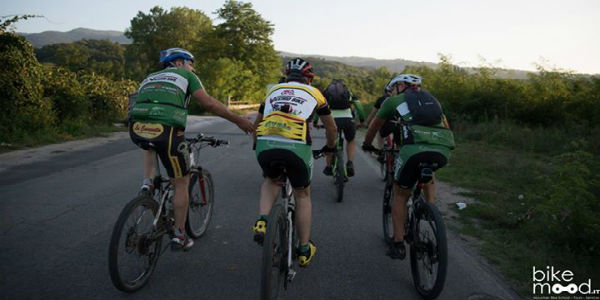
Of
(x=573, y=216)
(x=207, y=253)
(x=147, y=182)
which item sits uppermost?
(x=147, y=182)

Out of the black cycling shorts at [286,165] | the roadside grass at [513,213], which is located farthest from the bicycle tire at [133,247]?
the roadside grass at [513,213]

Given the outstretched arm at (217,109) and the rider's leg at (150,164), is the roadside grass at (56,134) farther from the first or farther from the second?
the outstretched arm at (217,109)

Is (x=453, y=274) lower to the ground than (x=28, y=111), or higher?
lower

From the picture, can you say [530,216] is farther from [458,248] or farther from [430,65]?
[430,65]

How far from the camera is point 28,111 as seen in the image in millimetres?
13242

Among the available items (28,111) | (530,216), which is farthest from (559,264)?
(28,111)

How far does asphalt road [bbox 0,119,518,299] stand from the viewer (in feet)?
11.8

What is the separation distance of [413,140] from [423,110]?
29cm

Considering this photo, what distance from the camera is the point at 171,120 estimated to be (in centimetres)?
373

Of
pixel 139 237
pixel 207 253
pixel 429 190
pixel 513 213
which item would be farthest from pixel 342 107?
pixel 139 237

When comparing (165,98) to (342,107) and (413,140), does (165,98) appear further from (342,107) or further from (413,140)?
(342,107)

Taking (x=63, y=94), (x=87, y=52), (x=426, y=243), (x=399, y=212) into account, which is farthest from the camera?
(x=87, y=52)

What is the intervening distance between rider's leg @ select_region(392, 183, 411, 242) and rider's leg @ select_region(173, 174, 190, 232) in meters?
2.03

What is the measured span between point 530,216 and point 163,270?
190 inches
